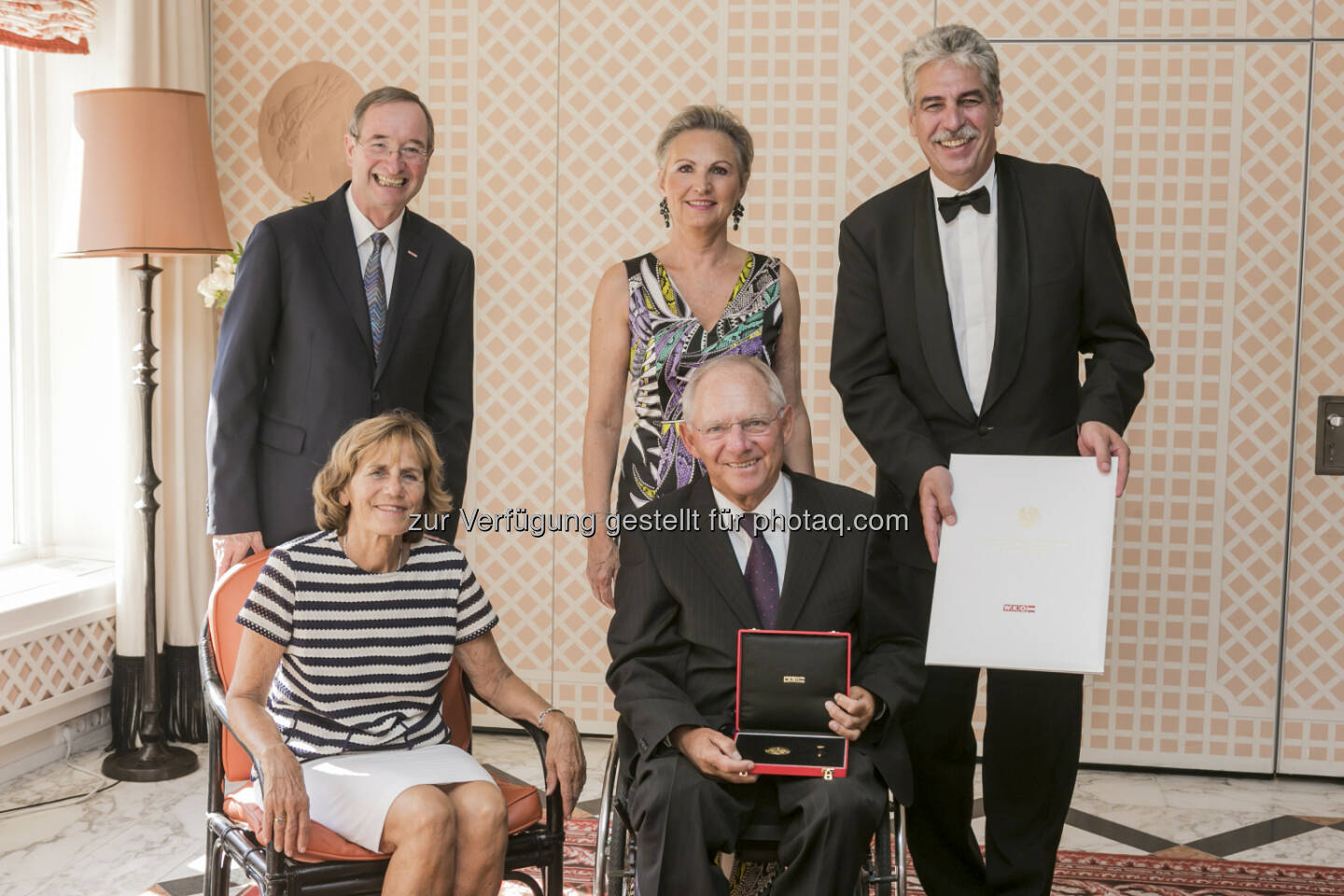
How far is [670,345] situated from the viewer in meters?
2.81

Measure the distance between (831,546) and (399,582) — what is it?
0.82 metres

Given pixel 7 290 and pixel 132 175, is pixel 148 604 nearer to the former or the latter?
pixel 7 290

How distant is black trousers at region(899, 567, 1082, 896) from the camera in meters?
2.62

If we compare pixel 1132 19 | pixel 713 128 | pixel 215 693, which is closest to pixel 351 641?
pixel 215 693

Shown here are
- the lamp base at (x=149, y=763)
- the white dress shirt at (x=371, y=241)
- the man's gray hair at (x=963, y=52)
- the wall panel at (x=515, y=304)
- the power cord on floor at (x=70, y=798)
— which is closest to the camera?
the man's gray hair at (x=963, y=52)

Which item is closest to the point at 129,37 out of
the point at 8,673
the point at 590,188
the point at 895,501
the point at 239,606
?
the point at 590,188

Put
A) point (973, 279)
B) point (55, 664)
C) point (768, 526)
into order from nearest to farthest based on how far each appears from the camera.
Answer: point (768, 526) < point (973, 279) < point (55, 664)

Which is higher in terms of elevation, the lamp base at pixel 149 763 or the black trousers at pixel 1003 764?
the black trousers at pixel 1003 764

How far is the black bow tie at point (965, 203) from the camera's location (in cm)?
256

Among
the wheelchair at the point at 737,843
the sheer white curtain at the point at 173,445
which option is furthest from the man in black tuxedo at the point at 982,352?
the sheer white curtain at the point at 173,445

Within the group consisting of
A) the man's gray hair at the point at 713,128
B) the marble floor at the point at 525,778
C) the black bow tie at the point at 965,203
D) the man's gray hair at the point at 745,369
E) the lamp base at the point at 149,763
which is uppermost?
the man's gray hair at the point at 713,128

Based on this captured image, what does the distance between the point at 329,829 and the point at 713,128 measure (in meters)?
1.66

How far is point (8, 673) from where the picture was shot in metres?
3.65

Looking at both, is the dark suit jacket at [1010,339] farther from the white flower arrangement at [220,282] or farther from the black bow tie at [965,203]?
the white flower arrangement at [220,282]
